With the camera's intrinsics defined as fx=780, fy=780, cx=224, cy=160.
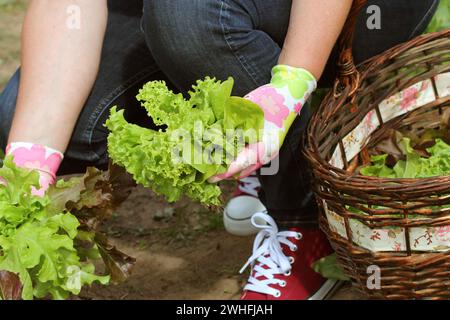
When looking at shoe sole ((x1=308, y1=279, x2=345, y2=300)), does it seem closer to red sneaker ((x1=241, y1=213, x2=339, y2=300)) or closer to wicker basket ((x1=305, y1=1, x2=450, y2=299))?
red sneaker ((x1=241, y1=213, x2=339, y2=300))

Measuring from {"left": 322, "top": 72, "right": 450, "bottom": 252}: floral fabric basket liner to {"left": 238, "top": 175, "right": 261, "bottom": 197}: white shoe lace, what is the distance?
0.47 meters

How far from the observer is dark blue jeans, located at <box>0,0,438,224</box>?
164 centimetres

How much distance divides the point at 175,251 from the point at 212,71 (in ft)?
2.37

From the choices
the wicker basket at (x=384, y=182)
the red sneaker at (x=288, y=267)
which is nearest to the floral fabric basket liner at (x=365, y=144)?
the wicker basket at (x=384, y=182)

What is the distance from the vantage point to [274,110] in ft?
4.80

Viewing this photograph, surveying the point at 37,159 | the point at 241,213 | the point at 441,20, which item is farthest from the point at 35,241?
the point at 441,20

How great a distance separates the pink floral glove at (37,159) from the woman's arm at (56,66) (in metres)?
0.02

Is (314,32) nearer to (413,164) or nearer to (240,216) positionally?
(413,164)

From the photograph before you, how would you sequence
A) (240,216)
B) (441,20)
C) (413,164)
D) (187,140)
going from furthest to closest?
(240,216) < (441,20) < (413,164) < (187,140)

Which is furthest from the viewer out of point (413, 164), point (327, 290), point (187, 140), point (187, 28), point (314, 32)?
point (327, 290)

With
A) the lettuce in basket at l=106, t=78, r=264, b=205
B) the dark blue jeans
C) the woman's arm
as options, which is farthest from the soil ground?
the lettuce in basket at l=106, t=78, r=264, b=205

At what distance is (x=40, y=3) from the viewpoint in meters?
1.75

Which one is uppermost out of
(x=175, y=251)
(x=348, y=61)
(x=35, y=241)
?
(x=348, y=61)
